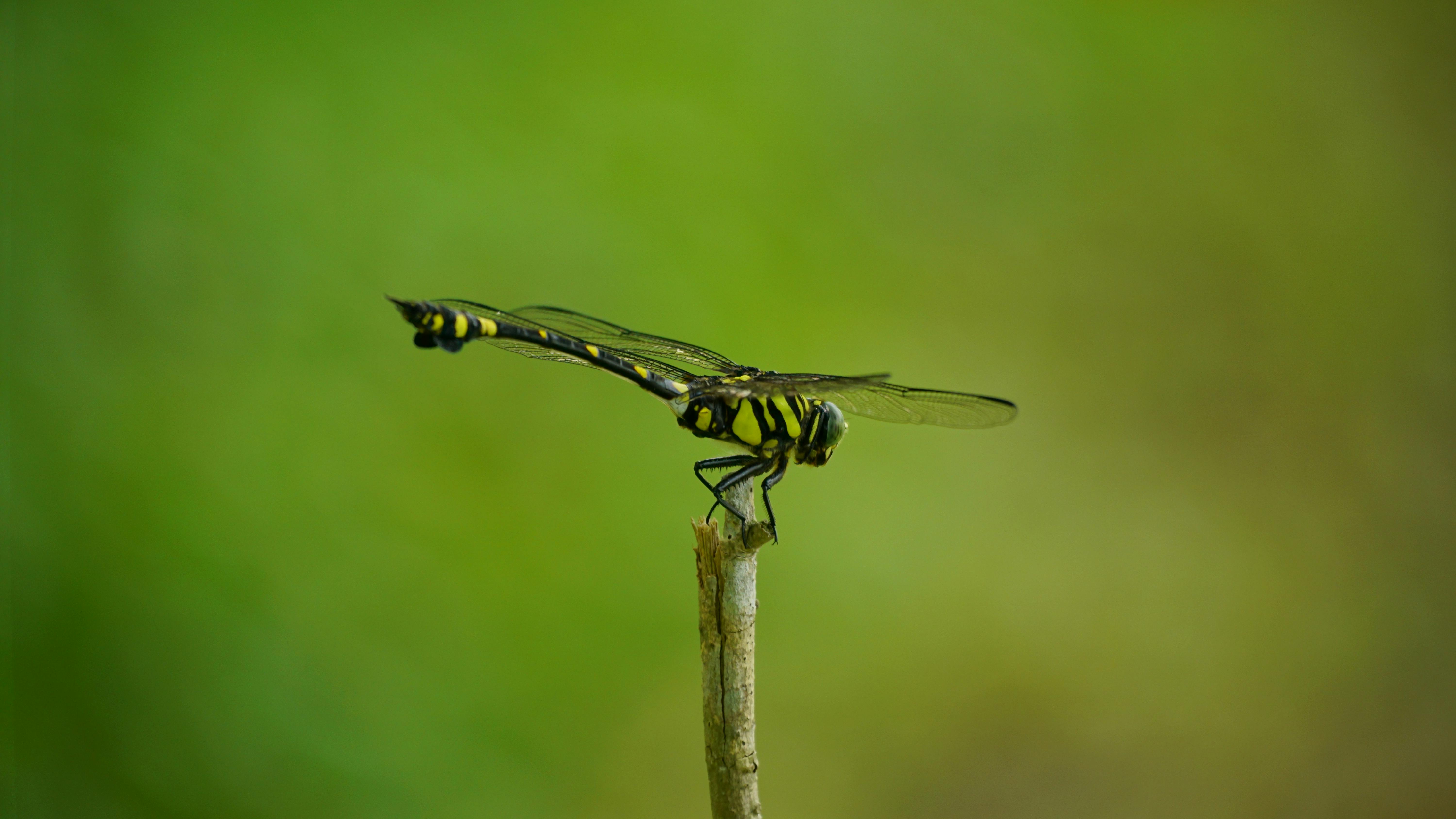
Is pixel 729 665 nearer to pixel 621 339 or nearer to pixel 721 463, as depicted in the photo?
pixel 721 463

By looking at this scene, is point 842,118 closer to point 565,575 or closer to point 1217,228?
point 1217,228

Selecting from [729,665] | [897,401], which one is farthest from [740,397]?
[729,665]

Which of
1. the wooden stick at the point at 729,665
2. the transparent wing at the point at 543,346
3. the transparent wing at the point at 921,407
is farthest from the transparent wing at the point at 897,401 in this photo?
the wooden stick at the point at 729,665

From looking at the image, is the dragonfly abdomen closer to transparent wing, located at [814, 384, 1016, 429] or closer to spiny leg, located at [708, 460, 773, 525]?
spiny leg, located at [708, 460, 773, 525]

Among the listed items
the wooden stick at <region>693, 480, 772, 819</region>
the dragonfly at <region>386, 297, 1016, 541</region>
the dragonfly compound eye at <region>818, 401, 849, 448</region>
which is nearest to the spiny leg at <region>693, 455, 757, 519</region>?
the dragonfly at <region>386, 297, 1016, 541</region>

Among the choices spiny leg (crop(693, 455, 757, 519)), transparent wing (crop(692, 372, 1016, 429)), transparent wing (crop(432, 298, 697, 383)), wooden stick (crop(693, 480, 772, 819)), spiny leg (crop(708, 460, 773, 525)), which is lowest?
wooden stick (crop(693, 480, 772, 819))

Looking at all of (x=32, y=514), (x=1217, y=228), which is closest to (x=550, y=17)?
(x=32, y=514)

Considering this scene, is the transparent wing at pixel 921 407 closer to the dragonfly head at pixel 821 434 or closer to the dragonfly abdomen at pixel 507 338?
the dragonfly head at pixel 821 434
